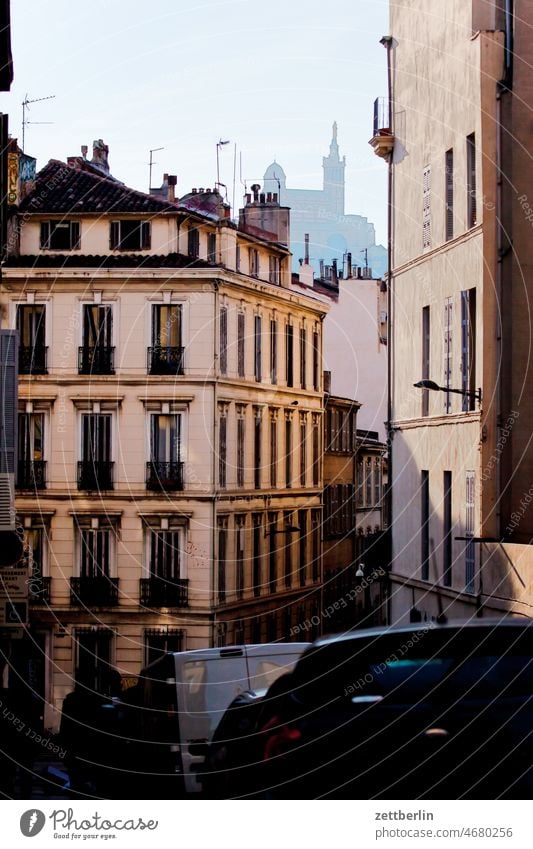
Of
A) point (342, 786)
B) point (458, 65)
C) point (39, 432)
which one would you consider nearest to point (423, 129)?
point (458, 65)

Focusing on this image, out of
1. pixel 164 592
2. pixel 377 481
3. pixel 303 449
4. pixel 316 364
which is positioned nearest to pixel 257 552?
pixel 164 592

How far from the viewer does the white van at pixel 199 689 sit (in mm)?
18859

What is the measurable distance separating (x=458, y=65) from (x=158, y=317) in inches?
677

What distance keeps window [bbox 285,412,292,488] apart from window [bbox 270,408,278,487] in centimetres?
81

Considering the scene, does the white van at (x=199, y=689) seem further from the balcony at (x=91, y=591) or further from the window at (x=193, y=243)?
the window at (x=193, y=243)

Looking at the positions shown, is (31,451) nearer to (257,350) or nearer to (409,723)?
(257,350)

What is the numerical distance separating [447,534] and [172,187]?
20.4 m

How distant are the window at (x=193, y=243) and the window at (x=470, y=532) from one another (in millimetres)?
18698

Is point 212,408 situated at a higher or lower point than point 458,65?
lower

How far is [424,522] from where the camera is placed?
27.8 meters

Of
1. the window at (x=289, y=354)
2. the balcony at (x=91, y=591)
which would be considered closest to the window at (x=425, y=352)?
the balcony at (x=91, y=591)

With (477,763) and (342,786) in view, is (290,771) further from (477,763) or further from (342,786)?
(477,763)

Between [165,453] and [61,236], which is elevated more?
[61,236]

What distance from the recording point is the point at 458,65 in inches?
1010
